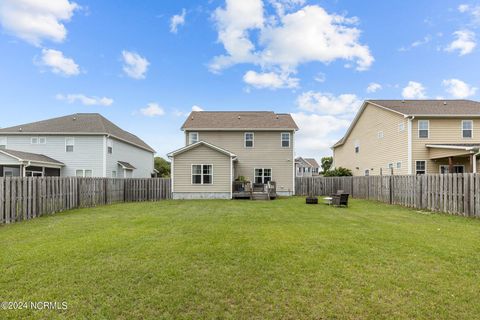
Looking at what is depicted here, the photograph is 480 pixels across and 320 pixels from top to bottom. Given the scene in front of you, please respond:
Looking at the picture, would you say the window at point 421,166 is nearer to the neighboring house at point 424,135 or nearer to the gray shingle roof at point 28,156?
the neighboring house at point 424,135

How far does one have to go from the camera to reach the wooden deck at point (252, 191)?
1791 cm

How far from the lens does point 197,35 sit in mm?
18625

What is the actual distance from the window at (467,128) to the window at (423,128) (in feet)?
9.30

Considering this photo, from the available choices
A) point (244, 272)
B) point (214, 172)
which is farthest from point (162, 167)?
point (244, 272)

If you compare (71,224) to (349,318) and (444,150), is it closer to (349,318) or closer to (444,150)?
(349,318)

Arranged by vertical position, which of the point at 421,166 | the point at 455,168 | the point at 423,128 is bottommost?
the point at 455,168

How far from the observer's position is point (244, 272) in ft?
13.9

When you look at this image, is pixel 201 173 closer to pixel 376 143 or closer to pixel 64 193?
pixel 64 193

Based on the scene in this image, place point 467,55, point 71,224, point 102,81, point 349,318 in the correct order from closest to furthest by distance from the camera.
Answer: point 349,318
point 71,224
point 467,55
point 102,81

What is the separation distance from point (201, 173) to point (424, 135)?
1639cm

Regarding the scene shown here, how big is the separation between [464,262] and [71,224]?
10.2 m

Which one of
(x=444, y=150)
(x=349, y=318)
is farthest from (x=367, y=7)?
(x=349, y=318)

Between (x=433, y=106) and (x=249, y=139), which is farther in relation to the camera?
(x=249, y=139)

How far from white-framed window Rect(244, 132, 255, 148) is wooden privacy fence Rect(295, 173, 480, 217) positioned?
28.3ft
